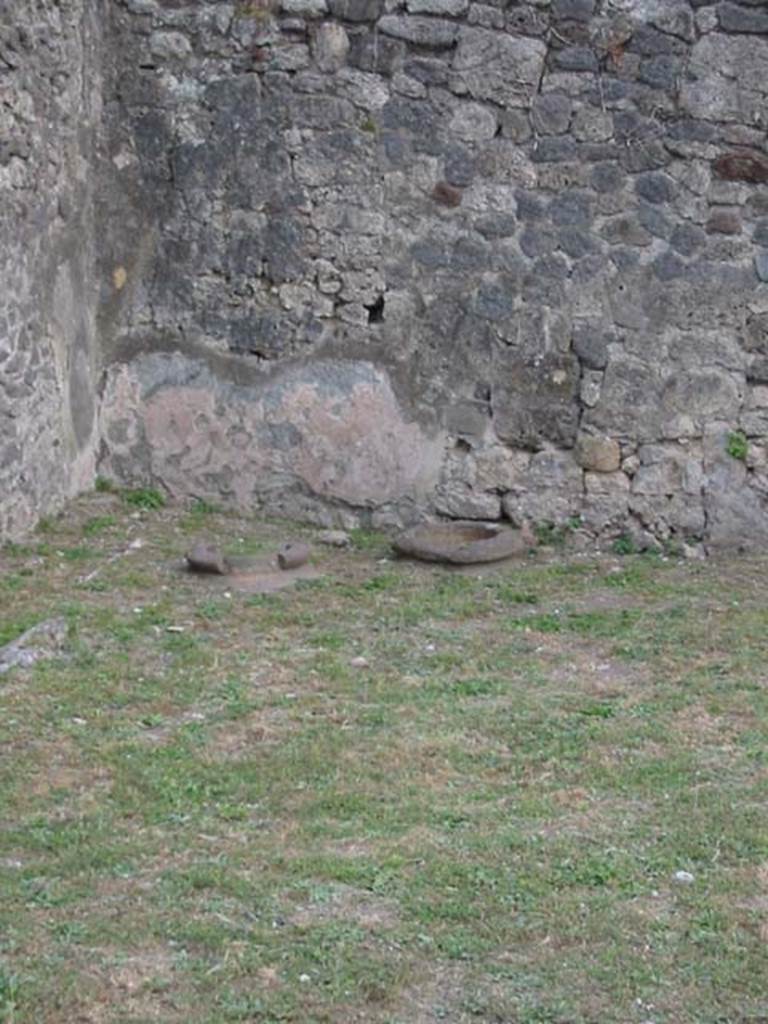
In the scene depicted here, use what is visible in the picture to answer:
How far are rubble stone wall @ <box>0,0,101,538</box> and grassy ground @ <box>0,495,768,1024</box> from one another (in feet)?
1.68

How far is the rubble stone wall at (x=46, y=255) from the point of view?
25.4ft

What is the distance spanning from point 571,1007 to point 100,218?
5816mm

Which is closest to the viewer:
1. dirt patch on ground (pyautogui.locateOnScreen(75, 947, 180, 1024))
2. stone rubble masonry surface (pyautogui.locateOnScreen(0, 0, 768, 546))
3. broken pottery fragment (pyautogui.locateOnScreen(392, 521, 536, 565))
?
dirt patch on ground (pyautogui.locateOnScreen(75, 947, 180, 1024))

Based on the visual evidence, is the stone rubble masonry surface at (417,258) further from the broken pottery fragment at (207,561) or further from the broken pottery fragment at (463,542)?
the broken pottery fragment at (207,561)

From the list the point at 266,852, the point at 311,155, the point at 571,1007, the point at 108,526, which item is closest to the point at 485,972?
the point at 571,1007

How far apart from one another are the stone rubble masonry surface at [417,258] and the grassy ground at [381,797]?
86 centimetres

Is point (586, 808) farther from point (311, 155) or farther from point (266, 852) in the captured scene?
point (311, 155)

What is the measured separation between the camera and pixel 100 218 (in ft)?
28.5

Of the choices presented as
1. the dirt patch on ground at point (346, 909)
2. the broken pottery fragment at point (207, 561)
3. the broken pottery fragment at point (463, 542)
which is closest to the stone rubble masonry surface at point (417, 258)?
the broken pottery fragment at point (463, 542)

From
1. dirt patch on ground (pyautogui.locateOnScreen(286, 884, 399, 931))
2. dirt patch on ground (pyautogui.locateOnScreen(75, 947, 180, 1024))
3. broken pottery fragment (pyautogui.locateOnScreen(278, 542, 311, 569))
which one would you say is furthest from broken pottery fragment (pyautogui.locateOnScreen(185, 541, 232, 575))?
dirt patch on ground (pyautogui.locateOnScreen(75, 947, 180, 1024))

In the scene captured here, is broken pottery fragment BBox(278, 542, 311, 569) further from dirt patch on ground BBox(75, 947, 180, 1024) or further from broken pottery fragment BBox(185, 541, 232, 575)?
dirt patch on ground BBox(75, 947, 180, 1024)

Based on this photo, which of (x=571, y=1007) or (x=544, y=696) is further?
(x=544, y=696)

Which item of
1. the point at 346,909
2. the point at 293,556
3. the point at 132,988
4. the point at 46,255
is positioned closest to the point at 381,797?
the point at 346,909

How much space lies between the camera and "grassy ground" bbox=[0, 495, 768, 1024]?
3.89 m
